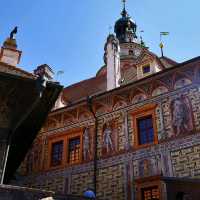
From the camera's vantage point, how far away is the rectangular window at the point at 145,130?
35.7 feet

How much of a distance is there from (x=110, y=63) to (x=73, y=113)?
15.1 ft

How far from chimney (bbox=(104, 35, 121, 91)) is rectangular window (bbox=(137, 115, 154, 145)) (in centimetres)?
438

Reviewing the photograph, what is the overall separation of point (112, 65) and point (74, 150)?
5.77 meters

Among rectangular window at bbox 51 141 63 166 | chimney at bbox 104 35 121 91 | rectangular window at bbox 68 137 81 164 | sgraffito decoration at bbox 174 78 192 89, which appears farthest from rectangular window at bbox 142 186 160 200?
chimney at bbox 104 35 121 91

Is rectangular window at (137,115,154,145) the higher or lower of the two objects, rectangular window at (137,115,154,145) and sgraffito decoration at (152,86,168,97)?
the lower

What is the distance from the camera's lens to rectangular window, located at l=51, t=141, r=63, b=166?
1270cm

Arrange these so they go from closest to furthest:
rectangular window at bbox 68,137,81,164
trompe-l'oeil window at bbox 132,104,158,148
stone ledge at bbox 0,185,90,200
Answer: stone ledge at bbox 0,185,90,200 < trompe-l'oeil window at bbox 132,104,158,148 < rectangular window at bbox 68,137,81,164

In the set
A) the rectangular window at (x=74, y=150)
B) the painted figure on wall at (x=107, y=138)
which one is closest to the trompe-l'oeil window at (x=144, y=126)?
the painted figure on wall at (x=107, y=138)

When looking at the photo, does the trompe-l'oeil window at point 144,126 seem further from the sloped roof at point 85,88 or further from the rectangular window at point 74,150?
the sloped roof at point 85,88

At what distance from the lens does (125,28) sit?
31.1 meters

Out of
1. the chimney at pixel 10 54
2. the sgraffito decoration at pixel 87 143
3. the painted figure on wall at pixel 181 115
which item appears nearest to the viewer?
the painted figure on wall at pixel 181 115

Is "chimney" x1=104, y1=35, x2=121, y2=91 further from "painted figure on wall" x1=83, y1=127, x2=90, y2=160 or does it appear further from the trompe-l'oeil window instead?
the trompe-l'oeil window

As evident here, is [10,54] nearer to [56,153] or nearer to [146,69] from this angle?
[56,153]

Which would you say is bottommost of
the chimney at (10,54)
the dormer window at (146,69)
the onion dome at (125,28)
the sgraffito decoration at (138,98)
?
the sgraffito decoration at (138,98)
